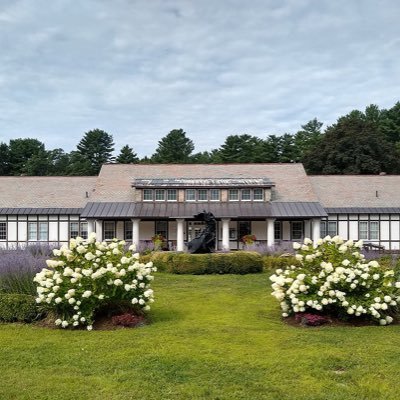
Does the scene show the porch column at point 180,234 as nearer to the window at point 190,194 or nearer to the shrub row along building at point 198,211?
the shrub row along building at point 198,211

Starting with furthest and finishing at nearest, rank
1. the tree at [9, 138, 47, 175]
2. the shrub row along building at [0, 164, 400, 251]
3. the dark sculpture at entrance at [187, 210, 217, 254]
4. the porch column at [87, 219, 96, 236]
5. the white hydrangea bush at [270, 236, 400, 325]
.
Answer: the tree at [9, 138, 47, 175], the porch column at [87, 219, 96, 236], the shrub row along building at [0, 164, 400, 251], the dark sculpture at entrance at [187, 210, 217, 254], the white hydrangea bush at [270, 236, 400, 325]

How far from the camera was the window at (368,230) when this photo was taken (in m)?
32.1

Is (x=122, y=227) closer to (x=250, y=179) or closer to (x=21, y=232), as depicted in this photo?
(x=21, y=232)

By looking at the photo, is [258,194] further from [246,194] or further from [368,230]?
[368,230]

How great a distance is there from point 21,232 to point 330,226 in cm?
2003

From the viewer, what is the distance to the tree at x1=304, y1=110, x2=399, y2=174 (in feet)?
167

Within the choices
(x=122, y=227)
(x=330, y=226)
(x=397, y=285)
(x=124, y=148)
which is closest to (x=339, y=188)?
(x=330, y=226)

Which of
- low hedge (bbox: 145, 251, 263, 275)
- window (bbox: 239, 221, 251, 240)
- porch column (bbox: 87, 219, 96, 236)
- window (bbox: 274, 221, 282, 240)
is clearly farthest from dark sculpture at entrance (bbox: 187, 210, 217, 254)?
window (bbox: 274, 221, 282, 240)

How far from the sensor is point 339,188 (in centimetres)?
3478

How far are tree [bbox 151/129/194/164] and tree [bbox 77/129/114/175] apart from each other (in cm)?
Answer: 1005

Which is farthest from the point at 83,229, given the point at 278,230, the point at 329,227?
the point at 329,227

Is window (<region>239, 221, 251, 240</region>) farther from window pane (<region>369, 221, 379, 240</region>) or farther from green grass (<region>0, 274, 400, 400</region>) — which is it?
green grass (<region>0, 274, 400, 400</region>)

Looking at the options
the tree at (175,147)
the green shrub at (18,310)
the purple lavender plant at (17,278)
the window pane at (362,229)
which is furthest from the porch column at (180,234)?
the tree at (175,147)

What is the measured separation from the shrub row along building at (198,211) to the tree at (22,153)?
4662cm
